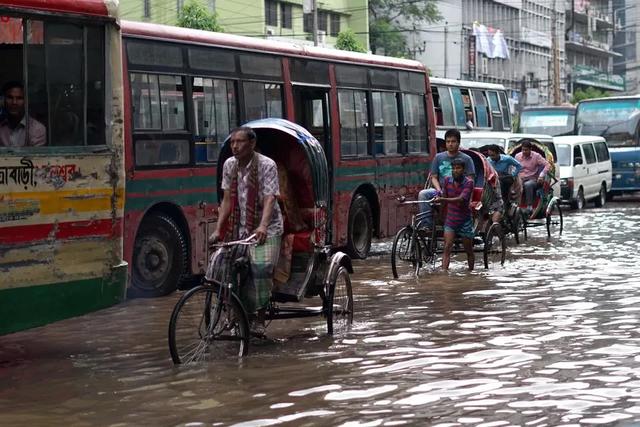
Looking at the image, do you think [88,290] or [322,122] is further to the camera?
[322,122]

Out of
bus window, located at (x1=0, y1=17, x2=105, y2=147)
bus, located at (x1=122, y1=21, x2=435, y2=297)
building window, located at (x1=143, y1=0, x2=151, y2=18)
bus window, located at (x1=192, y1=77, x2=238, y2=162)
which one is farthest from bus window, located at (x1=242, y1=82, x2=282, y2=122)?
building window, located at (x1=143, y1=0, x2=151, y2=18)

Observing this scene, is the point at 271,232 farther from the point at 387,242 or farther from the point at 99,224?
the point at 387,242

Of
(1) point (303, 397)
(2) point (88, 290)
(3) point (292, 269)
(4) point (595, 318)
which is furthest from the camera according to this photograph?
(4) point (595, 318)

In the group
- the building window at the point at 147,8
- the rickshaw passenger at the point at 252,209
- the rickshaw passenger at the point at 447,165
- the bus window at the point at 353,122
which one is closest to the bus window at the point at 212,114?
the rickshaw passenger at the point at 447,165

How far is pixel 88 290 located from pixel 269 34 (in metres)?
48.8

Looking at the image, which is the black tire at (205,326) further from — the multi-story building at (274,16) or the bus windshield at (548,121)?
the multi-story building at (274,16)

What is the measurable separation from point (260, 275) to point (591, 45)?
111511 millimetres

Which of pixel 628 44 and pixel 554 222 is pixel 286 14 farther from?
pixel 628 44

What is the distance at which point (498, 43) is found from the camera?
87.7 metres

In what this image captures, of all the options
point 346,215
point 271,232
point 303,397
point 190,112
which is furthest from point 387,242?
point 303,397

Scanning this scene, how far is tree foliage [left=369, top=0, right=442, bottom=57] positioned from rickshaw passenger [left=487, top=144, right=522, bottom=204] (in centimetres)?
5666

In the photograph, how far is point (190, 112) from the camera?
1476 centimetres

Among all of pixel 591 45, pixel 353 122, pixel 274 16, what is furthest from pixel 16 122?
pixel 591 45

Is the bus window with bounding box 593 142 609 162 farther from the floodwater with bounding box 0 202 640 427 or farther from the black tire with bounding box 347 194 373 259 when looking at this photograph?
the floodwater with bounding box 0 202 640 427
